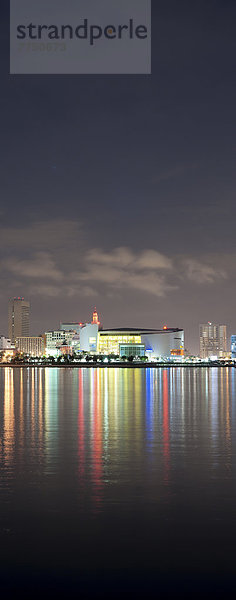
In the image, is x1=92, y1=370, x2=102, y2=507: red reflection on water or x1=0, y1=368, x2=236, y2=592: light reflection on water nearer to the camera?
x1=0, y1=368, x2=236, y2=592: light reflection on water

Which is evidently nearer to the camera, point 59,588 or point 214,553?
point 59,588

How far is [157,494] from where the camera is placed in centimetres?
1244

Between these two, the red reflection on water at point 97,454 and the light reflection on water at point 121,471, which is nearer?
the light reflection on water at point 121,471

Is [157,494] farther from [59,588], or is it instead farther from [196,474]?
[59,588]

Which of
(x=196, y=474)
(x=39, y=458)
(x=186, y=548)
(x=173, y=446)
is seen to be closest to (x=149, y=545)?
(x=186, y=548)

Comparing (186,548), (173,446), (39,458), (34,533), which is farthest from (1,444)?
(186,548)

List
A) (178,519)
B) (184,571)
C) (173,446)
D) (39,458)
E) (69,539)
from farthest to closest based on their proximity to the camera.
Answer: (173,446), (39,458), (178,519), (69,539), (184,571)

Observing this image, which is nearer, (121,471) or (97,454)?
(121,471)

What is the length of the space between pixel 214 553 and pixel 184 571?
0.80 meters

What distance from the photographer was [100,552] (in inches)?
350

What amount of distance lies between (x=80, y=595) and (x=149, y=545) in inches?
77.7

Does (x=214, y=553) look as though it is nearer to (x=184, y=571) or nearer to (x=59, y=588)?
(x=184, y=571)

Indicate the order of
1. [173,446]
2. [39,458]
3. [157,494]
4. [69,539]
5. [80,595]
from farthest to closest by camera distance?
[173,446]
[39,458]
[157,494]
[69,539]
[80,595]

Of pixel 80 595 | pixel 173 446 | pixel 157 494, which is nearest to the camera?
pixel 80 595
